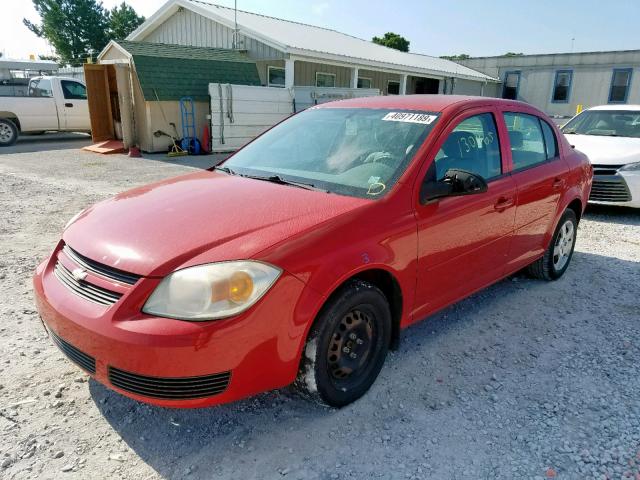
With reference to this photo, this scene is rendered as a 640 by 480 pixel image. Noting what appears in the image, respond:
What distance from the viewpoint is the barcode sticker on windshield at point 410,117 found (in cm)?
319

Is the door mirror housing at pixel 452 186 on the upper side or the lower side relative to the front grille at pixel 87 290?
upper

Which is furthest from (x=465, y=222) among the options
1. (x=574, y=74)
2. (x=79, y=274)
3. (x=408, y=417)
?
(x=574, y=74)

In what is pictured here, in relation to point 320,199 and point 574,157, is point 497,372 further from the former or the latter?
point 574,157

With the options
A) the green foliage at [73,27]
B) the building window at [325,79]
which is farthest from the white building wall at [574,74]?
the green foliage at [73,27]

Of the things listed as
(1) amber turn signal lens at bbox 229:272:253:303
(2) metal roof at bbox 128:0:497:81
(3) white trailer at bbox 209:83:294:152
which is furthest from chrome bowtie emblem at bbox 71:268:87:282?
(2) metal roof at bbox 128:0:497:81

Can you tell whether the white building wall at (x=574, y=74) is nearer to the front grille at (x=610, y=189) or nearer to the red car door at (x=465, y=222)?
the front grille at (x=610, y=189)

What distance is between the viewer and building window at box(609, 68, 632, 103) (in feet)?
73.8

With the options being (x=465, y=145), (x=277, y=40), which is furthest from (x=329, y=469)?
(x=277, y=40)

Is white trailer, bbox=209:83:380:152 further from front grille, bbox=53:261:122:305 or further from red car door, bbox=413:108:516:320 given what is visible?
front grille, bbox=53:261:122:305

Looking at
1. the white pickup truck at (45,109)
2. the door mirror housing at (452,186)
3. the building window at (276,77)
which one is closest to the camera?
the door mirror housing at (452,186)

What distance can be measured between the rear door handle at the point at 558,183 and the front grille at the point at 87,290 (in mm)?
3667

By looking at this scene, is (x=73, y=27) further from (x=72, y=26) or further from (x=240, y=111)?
(x=240, y=111)

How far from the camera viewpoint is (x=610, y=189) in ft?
23.2

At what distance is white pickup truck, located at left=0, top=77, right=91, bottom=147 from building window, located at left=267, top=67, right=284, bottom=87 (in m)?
5.86
